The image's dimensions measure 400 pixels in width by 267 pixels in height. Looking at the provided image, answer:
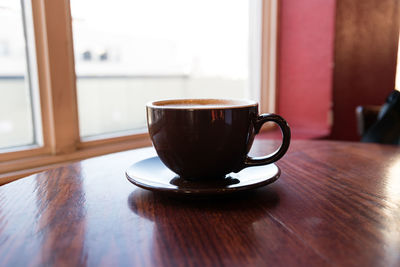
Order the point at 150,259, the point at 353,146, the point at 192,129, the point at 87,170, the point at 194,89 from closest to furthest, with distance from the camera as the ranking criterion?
the point at 150,259 → the point at 192,129 → the point at 87,170 → the point at 353,146 → the point at 194,89

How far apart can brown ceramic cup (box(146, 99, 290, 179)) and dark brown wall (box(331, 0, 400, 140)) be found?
1.57 meters

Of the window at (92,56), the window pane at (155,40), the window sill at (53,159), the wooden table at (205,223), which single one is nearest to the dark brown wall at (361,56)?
the window at (92,56)

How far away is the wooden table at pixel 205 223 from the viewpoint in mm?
331

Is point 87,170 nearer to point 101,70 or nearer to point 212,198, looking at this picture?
point 212,198

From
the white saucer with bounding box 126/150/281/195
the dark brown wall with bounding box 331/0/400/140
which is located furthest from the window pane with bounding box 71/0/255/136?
the white saucer with bounding box 126/150/281/195

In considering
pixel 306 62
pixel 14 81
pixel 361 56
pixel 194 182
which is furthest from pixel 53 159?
pixel 361 56

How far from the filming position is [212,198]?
47cm

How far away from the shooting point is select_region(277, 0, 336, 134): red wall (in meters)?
1.86

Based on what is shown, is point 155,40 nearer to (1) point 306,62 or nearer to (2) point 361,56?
(1) point 306,62

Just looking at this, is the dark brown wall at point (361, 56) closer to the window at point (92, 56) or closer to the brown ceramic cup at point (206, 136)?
the window at point (92, 56)

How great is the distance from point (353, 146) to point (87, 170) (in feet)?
1.97

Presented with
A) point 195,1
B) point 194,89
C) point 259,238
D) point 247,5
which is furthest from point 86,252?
point 194,89

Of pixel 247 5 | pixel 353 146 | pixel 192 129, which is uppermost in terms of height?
pixel 247 5

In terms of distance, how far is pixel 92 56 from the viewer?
2139 millimetres
